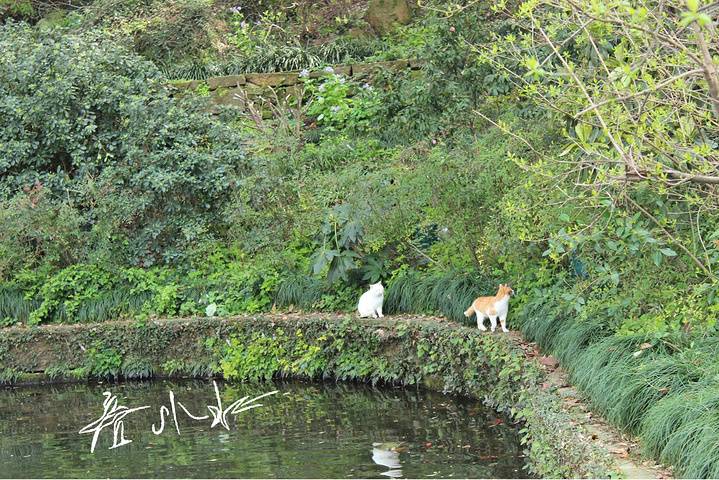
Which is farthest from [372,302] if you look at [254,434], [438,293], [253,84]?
[253,84]

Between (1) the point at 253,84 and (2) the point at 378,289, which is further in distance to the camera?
(1) the point at 253,84

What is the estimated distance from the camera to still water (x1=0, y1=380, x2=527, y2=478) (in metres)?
5.69

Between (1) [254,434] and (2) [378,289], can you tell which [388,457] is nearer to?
(1) [254,434]

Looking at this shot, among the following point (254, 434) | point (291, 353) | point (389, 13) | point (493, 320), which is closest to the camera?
point (254, 434)

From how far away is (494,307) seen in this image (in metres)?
7.03

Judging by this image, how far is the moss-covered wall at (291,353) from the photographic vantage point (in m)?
6.86

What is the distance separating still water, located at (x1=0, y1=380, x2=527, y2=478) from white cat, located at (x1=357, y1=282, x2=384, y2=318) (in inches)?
33.2

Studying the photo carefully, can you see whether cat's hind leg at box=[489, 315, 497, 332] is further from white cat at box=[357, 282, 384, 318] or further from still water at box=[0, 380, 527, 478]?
white cat at box=[357, 282, 384, 318]

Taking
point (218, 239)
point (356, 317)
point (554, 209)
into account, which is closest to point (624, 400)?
point (554, 209)

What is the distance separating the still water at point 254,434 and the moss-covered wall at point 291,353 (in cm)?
22

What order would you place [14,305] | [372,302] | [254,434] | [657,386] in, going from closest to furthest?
[657,386]
[254,434]
[372,302]
[14,305]

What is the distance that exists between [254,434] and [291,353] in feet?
6.67

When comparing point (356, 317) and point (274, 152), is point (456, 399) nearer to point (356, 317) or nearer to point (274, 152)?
point (356, 317)

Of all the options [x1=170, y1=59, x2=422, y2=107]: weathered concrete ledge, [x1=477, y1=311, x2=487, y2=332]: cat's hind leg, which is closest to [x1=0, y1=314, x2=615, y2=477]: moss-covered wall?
[x1=477, y1=311, x2=487, y2=332]: cat's hind leg
